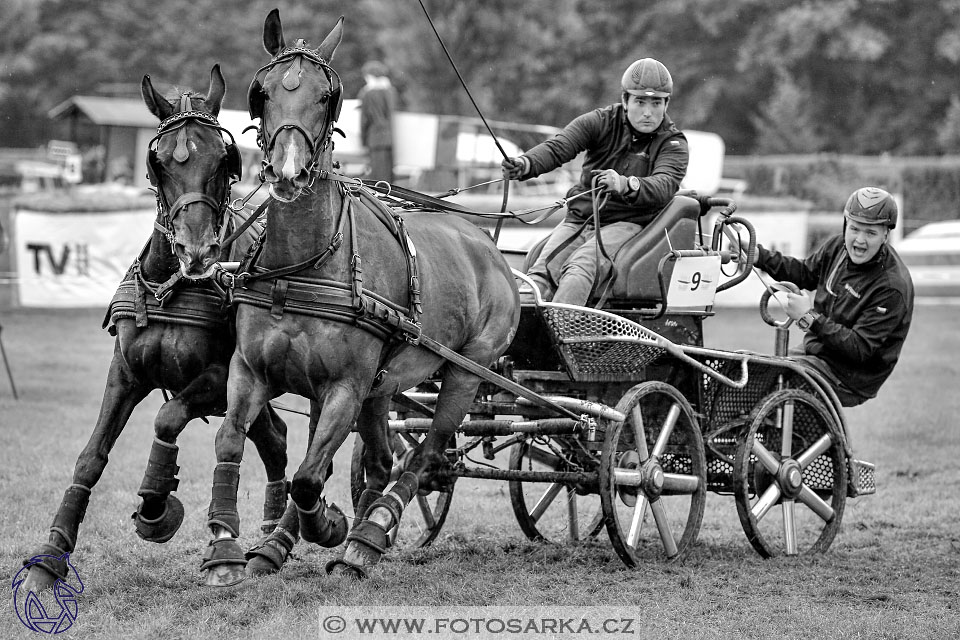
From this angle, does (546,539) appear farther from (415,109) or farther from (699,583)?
(415,109)

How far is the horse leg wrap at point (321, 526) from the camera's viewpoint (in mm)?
4914

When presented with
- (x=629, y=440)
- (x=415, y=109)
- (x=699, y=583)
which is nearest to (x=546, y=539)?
(x=629, y=440)

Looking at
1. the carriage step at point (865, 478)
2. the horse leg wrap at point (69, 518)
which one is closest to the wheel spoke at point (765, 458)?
the carriage step at point (865, 478)

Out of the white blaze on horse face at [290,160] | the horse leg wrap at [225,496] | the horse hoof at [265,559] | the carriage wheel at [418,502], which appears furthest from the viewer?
the carriage wheel at [418,502]

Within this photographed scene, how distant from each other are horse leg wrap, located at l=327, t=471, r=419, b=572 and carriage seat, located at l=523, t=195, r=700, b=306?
164 cm

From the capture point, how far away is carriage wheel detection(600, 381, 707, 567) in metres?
5.77

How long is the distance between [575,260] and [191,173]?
7.07ft

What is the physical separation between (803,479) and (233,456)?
3.36 metres

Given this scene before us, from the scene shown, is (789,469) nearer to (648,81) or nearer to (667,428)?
(667,428)

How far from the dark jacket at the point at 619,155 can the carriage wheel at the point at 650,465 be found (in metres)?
0.96

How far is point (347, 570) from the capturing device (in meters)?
5.08

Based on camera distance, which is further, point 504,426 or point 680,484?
point 680,484

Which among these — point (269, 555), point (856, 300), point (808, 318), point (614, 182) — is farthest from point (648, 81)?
point (269, 555)

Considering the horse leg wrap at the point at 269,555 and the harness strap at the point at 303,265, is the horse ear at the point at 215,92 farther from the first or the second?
the horse leg wrap at the point at 269,555
